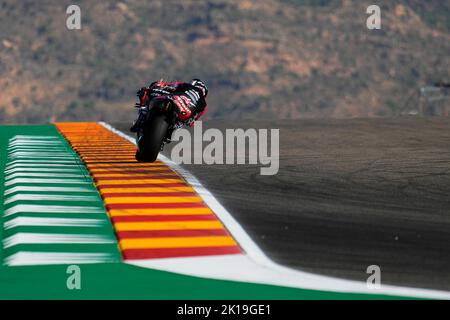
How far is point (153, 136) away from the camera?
609 inches

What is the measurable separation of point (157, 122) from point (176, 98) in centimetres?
64

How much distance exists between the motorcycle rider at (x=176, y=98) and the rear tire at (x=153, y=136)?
196mm

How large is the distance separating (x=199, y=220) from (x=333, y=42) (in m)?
95.1

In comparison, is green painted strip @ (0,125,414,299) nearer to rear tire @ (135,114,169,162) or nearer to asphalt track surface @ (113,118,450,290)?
asphalt track surface @ (113,118,450,290)

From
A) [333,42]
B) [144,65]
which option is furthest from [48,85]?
[333,42]

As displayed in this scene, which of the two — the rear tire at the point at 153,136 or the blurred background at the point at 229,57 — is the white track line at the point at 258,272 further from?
the blurred background at the point at 229,57

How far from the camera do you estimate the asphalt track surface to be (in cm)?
852

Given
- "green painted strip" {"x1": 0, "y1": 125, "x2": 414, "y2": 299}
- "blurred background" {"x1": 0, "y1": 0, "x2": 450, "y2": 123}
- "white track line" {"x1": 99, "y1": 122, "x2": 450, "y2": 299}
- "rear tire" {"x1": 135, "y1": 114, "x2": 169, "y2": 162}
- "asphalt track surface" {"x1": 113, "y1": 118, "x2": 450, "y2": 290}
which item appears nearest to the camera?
"green painted strip" {"x1": 0, "y1": 125, "x2": 414, "y2": 299}

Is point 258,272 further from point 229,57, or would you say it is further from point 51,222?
point 229,57

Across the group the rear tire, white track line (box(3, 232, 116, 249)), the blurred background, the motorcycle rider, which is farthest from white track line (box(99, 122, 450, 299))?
the blurred background

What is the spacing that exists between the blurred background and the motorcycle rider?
242ft

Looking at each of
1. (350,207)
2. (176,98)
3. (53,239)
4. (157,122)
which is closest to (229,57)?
(176,98)

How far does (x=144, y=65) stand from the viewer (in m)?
98.7
